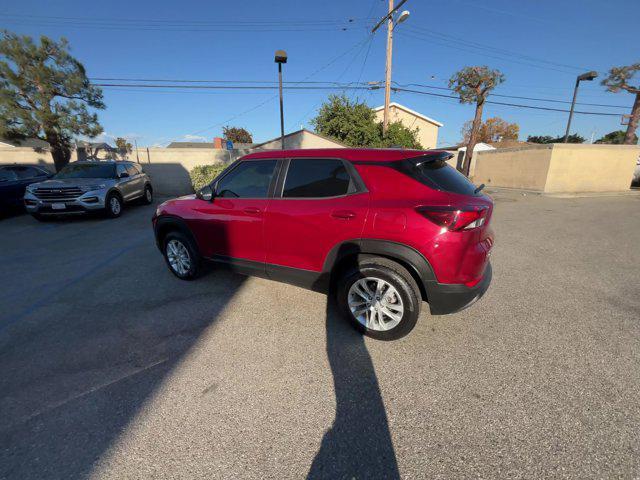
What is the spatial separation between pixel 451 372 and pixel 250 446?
1.63 m

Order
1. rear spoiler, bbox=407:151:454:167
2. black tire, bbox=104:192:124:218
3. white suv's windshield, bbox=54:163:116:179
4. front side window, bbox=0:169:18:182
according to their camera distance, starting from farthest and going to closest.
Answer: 1. front side window, bbox=0:169:18:182
2. white suv's windshield, bbox=54:163:116:179
3. black tire, bbox=104:192:124:218
4. rear spoiler, bbox=407:151:454:167

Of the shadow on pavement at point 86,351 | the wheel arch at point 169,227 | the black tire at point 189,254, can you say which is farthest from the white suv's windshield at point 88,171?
the black tire at point 189,254

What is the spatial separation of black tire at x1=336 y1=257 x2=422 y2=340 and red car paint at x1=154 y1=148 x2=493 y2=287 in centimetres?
23

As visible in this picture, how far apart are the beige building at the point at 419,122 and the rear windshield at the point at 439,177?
3079cm

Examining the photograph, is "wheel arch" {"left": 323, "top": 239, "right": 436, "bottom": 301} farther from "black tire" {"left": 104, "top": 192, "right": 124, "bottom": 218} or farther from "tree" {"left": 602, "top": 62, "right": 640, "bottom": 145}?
"tree" {"left": 602, "top": 62, "right": 640, "bottom": 145}

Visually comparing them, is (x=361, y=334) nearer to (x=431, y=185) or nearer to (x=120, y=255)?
(x=431, y=185)

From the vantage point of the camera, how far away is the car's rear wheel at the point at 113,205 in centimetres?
829

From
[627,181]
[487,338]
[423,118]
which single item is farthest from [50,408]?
[423,118]

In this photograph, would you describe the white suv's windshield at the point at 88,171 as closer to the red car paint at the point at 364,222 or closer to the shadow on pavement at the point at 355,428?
the red car paint at the point at 364,222

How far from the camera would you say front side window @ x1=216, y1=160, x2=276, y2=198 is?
10.7 ft

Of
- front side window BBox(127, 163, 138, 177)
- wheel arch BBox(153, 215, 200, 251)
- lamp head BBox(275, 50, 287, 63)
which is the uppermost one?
lamp head BBox(275, 50, 287, 63)

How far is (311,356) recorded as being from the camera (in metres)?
2.59

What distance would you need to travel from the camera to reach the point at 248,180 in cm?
341

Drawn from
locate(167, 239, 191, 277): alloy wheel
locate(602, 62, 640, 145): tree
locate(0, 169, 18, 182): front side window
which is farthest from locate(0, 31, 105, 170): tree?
locate(602, 62, 640, 145): tree
